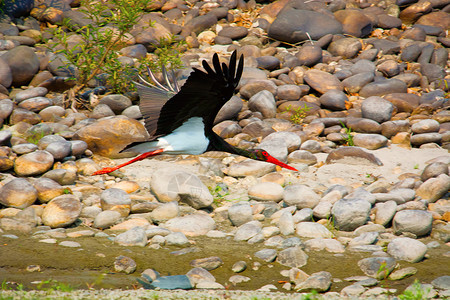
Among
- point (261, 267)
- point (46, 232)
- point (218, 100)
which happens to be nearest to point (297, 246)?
point (261, 267)

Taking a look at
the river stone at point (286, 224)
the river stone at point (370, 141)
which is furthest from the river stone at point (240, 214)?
the river stone at point (370, 141)

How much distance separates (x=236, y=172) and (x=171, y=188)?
100cm

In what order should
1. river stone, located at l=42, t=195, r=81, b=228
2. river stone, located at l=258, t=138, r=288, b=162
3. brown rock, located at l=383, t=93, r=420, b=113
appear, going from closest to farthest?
1. river stone, located at l=42, t=195, r=81, b=228
2. river stone, located at l=258, t=138, r=288, b=162
3. brown rock, located at l=383, t=93, r=420, b=113

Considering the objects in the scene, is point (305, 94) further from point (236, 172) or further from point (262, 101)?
point (236, 172)

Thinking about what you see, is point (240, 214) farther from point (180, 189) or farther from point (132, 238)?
point (132, 238)

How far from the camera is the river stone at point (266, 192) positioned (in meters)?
5.09

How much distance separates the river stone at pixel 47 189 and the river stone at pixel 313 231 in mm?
2365

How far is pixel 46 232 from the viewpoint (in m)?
4.25

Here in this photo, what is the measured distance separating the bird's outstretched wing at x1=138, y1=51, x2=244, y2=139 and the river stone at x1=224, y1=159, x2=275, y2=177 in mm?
1104

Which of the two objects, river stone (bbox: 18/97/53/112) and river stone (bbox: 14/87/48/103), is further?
river stone (bbox: 14/87/48/103)

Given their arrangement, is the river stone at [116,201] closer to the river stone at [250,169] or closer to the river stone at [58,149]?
the river stone at [58,149]

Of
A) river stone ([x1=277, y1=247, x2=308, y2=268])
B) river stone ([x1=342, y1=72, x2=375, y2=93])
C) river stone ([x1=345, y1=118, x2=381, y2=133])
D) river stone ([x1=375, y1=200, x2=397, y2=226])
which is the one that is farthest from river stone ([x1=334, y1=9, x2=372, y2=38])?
river stone ([x1=277, y1=247, x2=308, y2=268])

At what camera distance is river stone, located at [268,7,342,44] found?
916 cm

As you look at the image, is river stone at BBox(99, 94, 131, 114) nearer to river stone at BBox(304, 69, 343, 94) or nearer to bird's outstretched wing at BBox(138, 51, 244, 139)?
bird's outstretched wing at BBox(138, 51, 244, 139)
